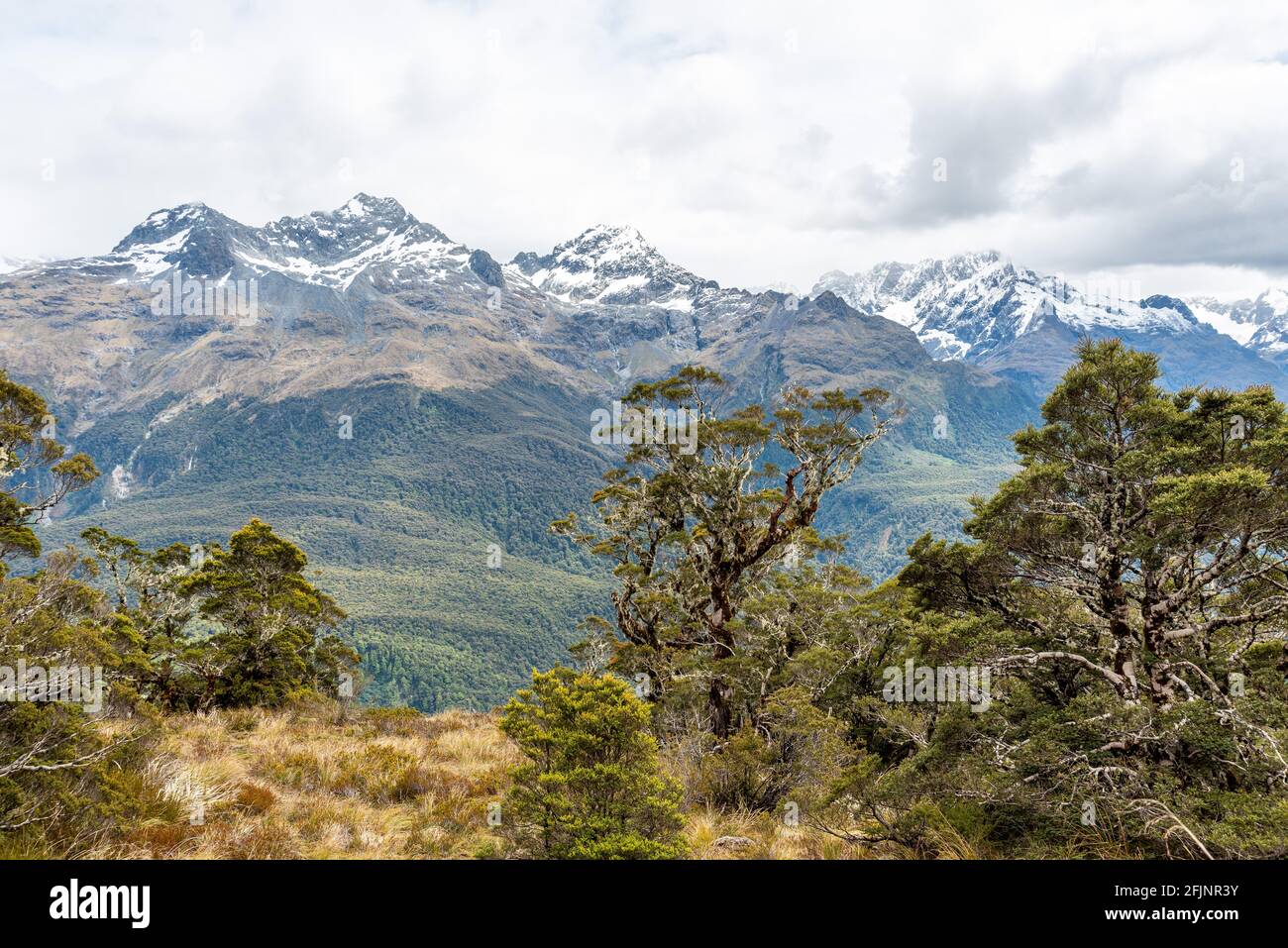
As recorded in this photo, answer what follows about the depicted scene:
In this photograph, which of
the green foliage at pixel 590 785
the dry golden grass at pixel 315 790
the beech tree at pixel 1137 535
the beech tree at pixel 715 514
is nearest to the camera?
the green foliage at pixel 590 785

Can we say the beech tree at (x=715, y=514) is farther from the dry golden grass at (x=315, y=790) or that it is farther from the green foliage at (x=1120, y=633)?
the green foliage at (x=1120, y=633)

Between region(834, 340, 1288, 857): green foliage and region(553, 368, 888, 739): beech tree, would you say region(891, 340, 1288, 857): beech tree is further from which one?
region(553, 368, 888, 739): beech tree

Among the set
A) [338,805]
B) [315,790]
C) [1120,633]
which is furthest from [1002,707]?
[315,790]

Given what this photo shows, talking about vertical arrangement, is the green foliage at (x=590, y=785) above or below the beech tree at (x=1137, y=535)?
below

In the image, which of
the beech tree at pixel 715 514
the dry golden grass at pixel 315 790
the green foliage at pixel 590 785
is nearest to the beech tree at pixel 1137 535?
the green foliage at pixel 590 785

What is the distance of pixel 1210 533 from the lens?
700 cm

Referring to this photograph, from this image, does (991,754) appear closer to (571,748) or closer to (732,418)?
(571,748)

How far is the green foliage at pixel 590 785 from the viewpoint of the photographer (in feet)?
19.8

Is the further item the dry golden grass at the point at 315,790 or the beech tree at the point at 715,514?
the beech tree at the point at 715,514

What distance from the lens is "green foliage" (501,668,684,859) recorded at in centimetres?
604

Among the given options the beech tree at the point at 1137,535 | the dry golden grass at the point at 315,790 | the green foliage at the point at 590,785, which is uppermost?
the beech tree at the point at 1137,535

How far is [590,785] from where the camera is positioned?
6281 mm
